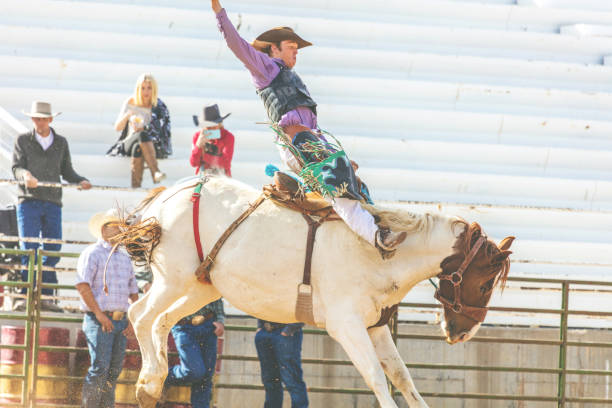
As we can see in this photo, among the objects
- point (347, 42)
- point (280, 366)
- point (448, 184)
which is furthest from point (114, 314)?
point (347, 42)

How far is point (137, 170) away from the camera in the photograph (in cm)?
893

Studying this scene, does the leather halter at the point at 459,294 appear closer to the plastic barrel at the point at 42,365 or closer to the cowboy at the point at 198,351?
the cowboy at the point at 198,351

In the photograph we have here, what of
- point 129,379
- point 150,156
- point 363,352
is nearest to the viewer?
point 363,352

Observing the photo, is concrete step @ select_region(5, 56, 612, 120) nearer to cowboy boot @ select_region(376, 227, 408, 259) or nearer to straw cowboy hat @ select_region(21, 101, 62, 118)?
straw cowboy hat @ select_region(21, 101, 62, 118)

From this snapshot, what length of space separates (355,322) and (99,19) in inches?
266

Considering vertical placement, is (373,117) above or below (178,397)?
above

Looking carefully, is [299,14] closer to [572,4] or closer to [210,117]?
[572,4]

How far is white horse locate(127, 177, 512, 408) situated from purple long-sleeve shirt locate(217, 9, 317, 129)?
1.69 ft

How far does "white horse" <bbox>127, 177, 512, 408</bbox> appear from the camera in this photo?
5383 millimetres

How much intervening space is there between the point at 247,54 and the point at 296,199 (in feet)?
2.77

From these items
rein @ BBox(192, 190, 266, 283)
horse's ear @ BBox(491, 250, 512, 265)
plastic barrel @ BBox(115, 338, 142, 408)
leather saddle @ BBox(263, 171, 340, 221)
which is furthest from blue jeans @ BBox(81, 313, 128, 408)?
horse's ear @ BBox(491, 250, 512, 265)

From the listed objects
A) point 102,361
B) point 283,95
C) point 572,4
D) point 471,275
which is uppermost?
point 572,4

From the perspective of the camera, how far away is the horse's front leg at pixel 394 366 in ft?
18.2

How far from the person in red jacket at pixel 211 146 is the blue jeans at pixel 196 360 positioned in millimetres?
1547
